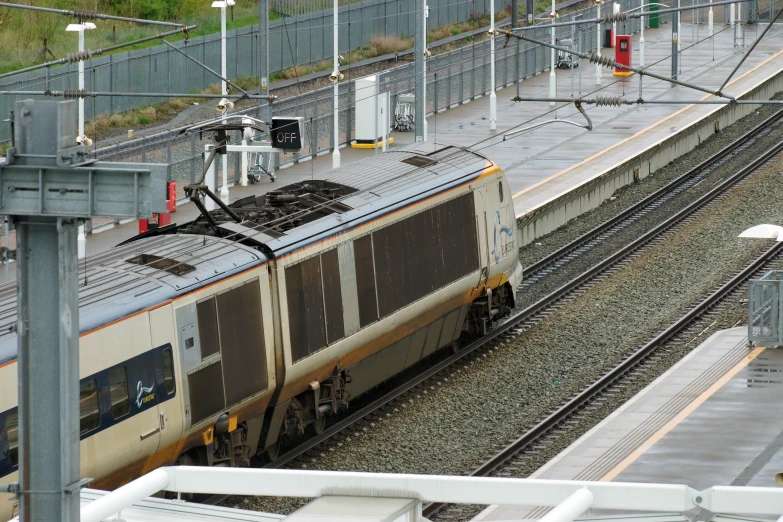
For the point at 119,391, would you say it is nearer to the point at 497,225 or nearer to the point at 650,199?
the point at 497,225

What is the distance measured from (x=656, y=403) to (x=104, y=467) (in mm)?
7888

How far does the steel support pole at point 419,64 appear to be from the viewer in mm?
31969

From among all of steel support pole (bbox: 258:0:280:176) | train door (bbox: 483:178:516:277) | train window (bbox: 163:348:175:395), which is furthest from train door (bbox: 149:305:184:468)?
steel support pole (bbox: 258:0:280:176)

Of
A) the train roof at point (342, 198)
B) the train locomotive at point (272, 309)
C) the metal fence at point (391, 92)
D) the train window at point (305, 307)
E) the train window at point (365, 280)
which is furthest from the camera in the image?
the metal fence at point (391, 92)

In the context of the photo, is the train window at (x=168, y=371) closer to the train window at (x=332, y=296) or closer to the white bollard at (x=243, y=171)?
the train window at (x=332, y=296)

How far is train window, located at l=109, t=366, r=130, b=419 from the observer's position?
13039mm

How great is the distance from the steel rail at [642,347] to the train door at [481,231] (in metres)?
2.33

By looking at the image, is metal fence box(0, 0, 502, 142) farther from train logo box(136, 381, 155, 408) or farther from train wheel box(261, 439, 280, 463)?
train logo box(136, 381, 155, 408)

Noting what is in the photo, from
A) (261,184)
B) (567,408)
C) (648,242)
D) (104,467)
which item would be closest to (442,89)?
(261,184)

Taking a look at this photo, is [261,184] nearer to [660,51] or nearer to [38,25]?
[38,25]

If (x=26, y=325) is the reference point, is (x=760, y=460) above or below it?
below

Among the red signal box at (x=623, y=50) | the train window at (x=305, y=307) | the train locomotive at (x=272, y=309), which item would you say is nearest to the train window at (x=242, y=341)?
the train locomotive at (x=272, y=309)

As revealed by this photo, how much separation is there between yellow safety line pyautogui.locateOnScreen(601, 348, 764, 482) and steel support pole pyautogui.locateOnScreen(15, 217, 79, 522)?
27.8ft

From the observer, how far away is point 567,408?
1842cm
